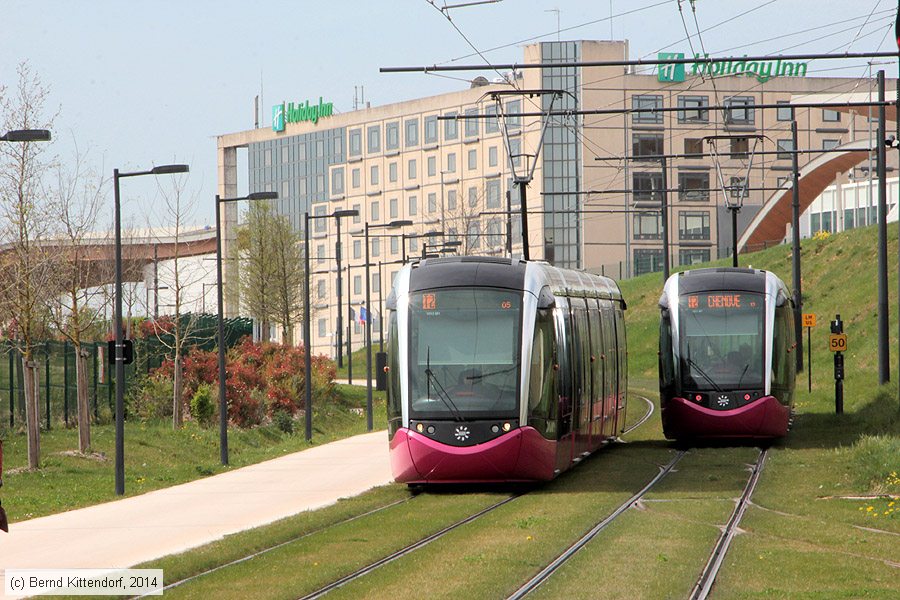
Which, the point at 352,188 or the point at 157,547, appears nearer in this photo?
the point at 157,547

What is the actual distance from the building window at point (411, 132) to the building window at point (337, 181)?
26.7 ft

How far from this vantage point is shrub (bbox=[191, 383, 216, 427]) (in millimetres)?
45150

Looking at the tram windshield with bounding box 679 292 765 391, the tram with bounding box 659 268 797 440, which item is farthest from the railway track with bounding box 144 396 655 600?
the tram windshield with bounding box 679 292 765 391

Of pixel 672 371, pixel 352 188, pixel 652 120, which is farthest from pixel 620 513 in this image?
pixel 352 188

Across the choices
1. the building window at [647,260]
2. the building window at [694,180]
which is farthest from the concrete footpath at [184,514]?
the building window at [694,180]

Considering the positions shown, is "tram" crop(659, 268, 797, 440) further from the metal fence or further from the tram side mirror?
the metal fence

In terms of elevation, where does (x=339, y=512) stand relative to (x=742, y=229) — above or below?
below

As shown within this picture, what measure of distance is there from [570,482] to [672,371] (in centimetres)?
573

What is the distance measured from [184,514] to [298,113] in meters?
102

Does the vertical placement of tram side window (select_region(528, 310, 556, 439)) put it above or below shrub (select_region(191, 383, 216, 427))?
above

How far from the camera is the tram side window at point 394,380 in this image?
70.0ft

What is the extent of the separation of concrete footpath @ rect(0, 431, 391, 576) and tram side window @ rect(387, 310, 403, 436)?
5.68 ft

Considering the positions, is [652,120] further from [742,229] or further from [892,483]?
[892,483]

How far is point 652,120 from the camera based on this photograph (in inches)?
4040
